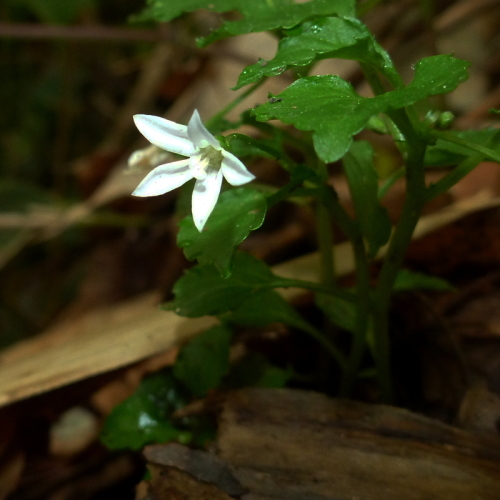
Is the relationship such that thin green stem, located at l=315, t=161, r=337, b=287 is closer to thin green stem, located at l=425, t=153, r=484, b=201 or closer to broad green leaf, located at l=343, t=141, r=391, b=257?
broad green leaf, located at l=343, t=141, r=391, b=257

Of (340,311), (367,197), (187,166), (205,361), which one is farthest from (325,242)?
(187,166)

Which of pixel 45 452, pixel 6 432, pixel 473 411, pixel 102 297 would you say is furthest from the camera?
pixel 102 297


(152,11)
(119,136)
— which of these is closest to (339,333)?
(152,11)

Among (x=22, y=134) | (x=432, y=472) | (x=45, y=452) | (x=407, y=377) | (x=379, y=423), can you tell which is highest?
(x=22, y=134)

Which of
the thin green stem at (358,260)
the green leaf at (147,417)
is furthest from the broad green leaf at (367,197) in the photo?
the green leaf at (147,417)

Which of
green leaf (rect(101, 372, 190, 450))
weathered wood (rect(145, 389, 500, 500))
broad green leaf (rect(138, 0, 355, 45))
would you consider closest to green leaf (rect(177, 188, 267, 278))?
broad green leaf (rect(138, 0, 355, 45))

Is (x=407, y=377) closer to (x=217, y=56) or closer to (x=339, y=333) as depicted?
(x=339, y=333)
